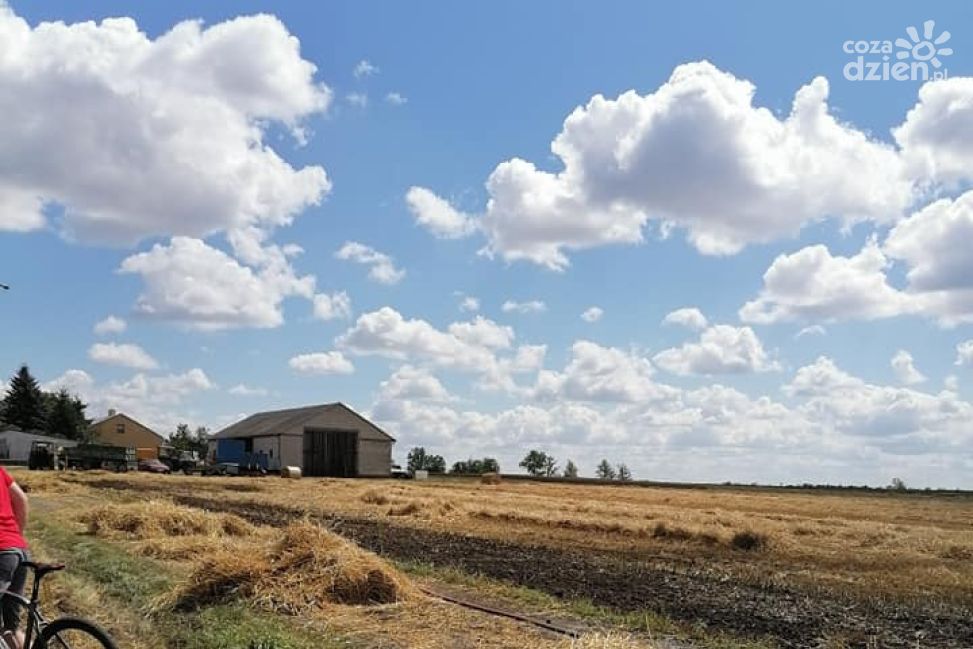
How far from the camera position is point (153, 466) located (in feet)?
261

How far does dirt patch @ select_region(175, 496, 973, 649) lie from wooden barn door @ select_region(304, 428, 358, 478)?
72.2 meters

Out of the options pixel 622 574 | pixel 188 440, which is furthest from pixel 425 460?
pixel 622 574

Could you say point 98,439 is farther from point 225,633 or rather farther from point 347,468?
point 225,633

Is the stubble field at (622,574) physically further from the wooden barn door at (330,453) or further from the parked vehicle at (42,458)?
the wooden barn door at (330,453)

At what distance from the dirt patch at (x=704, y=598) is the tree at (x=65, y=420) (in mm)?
108543

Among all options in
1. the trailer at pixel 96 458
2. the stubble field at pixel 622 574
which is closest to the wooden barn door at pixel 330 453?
the trailer at pixel 96 458

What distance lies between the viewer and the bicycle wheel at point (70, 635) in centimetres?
677

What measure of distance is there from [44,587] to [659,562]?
40.4ft

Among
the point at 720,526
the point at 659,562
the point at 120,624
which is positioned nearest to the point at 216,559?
the point at 120,624

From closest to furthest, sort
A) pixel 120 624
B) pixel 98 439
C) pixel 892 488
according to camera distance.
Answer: pixel 120 624
pixel 892 488
pixel 98 439

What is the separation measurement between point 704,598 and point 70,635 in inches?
394

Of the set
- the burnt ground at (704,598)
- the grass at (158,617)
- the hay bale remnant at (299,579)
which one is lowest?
the burnt ground at (704,598)

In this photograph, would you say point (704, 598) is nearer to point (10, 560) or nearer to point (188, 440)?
point (10, 560)

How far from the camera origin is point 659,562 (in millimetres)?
19625
